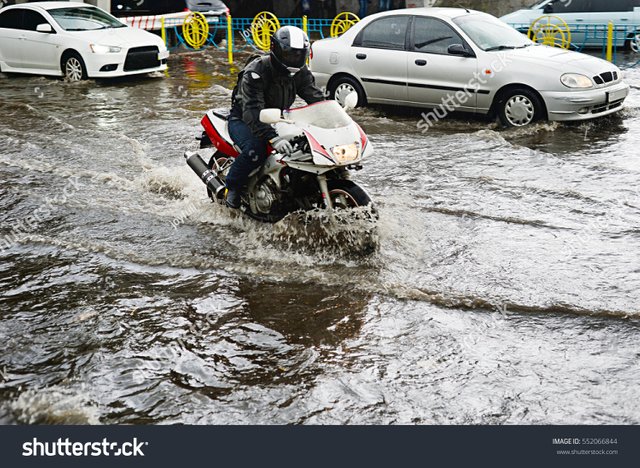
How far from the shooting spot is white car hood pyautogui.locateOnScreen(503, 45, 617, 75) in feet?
37.7

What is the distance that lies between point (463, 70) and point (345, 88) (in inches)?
81.9

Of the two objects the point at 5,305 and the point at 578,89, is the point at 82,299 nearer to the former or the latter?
the point at 5,305

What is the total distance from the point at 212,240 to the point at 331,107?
5.71 ft

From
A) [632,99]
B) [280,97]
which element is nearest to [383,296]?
[280,97]

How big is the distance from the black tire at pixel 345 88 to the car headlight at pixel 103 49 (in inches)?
207

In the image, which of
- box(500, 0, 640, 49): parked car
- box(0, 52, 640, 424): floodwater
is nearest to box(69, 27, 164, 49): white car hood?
box(0, 52, 640, 424): floodwater

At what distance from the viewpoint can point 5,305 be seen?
634cm

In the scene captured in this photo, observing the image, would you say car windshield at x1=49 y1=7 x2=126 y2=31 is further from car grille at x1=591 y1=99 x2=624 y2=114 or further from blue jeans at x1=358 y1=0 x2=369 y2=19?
car grille at x1=591 y1=99 x2=624 y2=114

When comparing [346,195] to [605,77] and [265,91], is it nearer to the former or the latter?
[265,91]

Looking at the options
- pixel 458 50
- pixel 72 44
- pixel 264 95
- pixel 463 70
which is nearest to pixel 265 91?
pixel 264 95

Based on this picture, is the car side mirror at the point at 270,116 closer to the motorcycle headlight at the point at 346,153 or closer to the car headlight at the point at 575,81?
the motorcycle headlight at the point at 346,153

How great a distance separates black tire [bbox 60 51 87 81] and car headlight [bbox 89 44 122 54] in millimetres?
386

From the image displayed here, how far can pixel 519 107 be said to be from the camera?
38.2 ft
